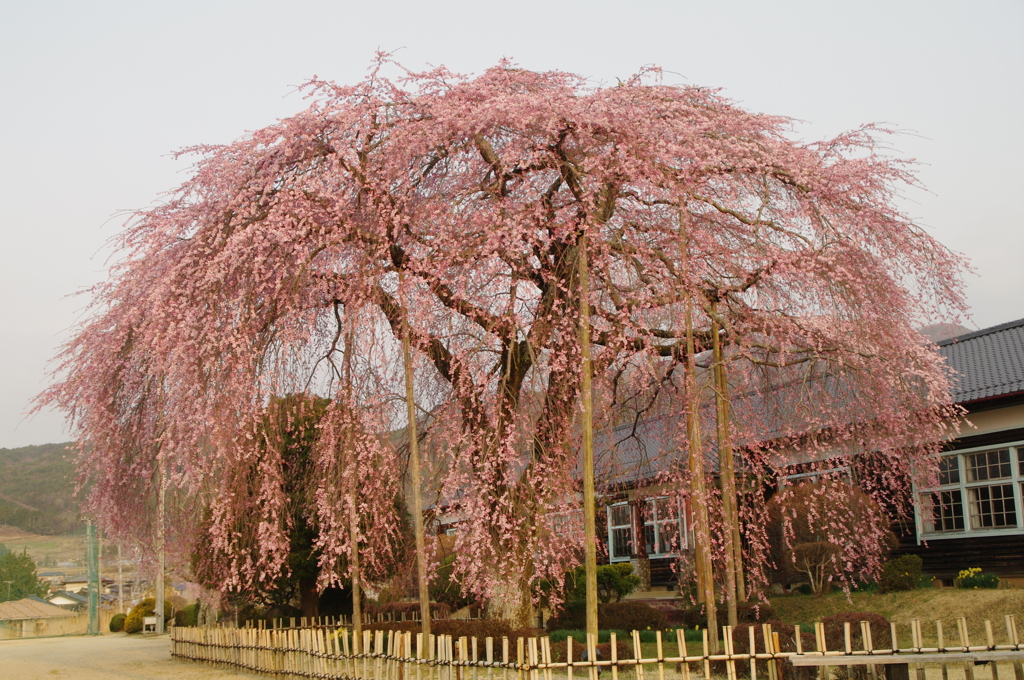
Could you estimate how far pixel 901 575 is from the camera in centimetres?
1512

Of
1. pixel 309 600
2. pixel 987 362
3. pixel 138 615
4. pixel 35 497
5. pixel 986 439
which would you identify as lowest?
pixel 138 615

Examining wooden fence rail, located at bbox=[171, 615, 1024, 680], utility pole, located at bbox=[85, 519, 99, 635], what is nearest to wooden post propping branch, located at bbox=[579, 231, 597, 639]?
wooden fence rail, located at bbox=[171, 615, 1024, 680]

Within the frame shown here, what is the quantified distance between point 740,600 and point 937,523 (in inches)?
216

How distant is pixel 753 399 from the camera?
17734mm

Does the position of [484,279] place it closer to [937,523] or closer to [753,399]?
[753,399]

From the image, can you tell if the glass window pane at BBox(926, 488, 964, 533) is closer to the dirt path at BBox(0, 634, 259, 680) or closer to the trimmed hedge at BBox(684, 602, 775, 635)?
the trimmed hedge at BBox(684, 602, 775, 635)

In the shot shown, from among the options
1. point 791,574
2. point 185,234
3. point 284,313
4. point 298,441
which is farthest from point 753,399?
point 185,234

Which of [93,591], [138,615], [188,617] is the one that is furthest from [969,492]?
[93,591]

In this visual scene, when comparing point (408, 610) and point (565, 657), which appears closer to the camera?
point (565, 657)

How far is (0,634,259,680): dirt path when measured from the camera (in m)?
14.9

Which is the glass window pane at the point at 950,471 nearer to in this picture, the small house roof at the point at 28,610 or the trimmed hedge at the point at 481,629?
the trimmed hedge at the point at 481,629

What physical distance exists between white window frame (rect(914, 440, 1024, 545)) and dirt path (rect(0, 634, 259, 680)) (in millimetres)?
11812

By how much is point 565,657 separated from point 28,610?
49.5 m

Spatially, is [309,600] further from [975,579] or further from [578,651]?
[975,579]
